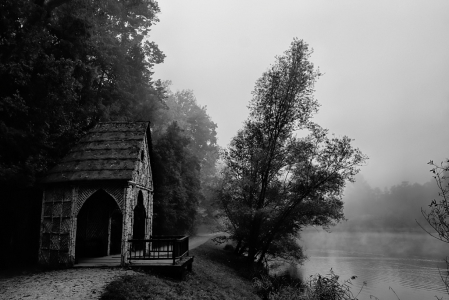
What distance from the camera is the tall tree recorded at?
22656 millimetres

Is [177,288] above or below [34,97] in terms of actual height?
below

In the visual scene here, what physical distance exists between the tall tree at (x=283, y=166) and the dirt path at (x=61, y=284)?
11997mm

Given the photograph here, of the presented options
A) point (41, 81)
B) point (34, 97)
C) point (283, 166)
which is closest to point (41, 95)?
point (34, 97)

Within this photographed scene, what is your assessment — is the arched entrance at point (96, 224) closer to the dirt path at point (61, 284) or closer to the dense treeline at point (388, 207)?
the dirt path at point (61, 284)

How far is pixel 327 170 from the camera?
22594 mm

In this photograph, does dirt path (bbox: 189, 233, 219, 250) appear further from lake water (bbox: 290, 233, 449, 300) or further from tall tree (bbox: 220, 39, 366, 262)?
lake water (bbox: 290, 233, 449, 300)

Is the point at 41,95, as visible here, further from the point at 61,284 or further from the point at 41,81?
the point at 61,284

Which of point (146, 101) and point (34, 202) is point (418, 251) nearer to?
point (146, 101)

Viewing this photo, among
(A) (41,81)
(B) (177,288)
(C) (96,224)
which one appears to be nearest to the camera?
(B) (177,288)

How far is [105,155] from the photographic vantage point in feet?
50.6

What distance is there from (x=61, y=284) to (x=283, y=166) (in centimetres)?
1658

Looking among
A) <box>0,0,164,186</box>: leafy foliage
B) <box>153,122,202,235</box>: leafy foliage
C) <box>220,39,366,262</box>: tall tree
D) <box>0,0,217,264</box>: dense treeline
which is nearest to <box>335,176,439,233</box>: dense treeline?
<box>153,122,202,235</box>: leafy foliage

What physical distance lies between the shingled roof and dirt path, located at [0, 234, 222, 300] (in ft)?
12.6

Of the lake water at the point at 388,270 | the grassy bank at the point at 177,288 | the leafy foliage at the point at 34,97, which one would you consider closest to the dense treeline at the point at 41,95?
the leafy foliage at the point at 34,97
